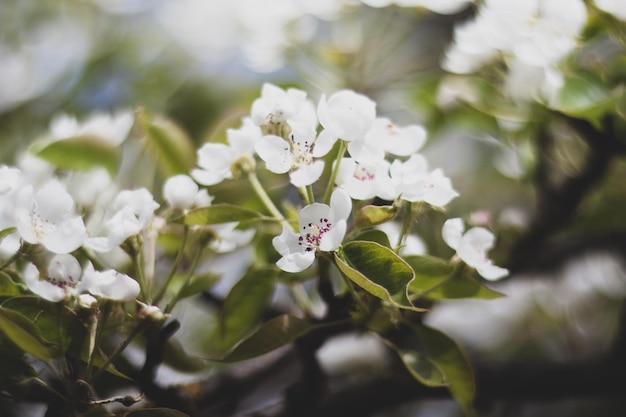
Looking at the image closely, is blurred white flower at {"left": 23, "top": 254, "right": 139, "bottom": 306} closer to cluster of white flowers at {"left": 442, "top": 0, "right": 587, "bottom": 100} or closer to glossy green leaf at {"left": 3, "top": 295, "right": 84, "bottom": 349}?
glossy green leaf at {"left": 3, "top": 295, "right": 84, "bottom": 349}

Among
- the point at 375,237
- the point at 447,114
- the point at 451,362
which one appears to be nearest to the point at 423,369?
the point at 451,362

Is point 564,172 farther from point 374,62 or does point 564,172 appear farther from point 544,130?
point 374,62

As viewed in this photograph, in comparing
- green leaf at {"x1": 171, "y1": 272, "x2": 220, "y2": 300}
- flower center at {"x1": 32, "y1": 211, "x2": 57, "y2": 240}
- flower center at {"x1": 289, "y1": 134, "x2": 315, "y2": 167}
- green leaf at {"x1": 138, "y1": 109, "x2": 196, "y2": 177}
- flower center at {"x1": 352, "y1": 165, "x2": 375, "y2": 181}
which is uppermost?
flower center at {"x1": 289, "y1": 134, "x2": 315, "y2": 167}

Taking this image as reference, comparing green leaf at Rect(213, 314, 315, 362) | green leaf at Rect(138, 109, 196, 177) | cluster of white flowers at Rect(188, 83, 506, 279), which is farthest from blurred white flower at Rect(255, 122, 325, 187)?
green leaf at Rect(138, 109, 196, 177)

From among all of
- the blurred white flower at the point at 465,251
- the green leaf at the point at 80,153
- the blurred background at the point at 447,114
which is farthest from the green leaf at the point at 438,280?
the green leaf at the point at 80,153

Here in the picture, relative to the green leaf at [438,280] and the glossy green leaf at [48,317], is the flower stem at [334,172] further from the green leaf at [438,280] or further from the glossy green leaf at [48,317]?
the glossy green leaf at [48,317]

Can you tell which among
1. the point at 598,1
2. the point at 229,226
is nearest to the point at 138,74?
the point at 229,226

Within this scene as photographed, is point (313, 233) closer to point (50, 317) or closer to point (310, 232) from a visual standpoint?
point (310, 232)
